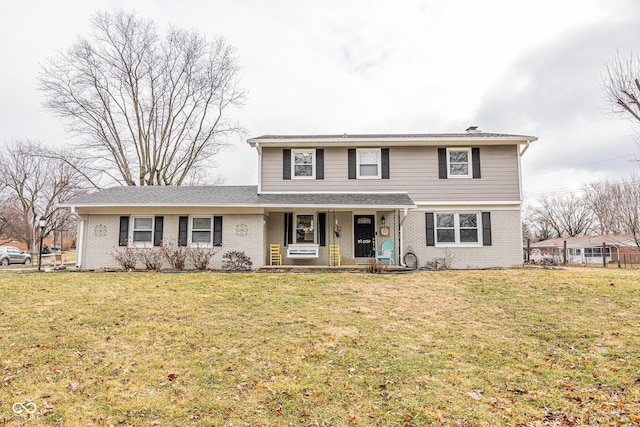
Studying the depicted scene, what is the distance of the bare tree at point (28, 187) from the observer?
3350 centimetres

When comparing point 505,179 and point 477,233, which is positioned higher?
point 505,179

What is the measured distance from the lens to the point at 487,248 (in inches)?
556

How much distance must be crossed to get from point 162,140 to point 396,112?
16.6 meters

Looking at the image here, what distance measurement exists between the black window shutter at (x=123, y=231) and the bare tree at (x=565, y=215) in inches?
2045

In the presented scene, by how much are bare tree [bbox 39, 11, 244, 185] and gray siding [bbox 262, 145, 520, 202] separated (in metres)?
14.2

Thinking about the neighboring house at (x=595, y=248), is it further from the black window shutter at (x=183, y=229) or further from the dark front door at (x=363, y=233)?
the black window shutter at (x=183, y=229)

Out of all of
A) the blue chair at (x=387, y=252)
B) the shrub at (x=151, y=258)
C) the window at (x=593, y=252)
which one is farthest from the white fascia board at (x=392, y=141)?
the window at (x=593, y=252)

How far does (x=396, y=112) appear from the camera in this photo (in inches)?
973

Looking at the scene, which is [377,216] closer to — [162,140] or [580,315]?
[580,315]

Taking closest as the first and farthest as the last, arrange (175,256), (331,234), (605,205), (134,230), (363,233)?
(175,256) → (134,230) → (331,234) → (363,233) → (605,205)

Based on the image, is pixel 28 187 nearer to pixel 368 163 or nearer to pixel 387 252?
pixel 368 163

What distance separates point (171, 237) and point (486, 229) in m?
12.2

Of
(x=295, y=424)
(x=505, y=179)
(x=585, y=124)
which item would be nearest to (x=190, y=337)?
(x=295, y=424)

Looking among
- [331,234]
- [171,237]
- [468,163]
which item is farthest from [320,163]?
[171,237]
